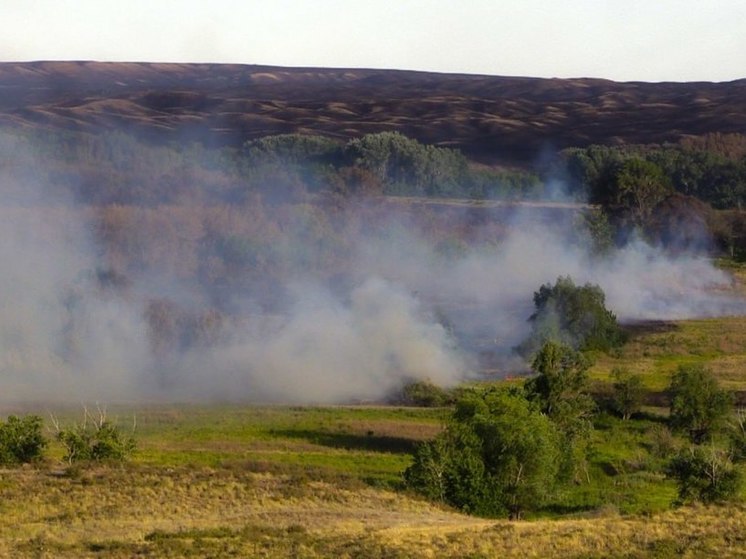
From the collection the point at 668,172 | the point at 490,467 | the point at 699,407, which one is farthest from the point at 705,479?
the point at 668,172

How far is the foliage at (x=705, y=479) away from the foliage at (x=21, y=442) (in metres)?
21.0

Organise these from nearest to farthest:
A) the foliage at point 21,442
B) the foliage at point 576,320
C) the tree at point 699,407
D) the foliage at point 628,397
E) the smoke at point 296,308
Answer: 1. the foliage at point 21,442
2. the tree at point 699,407
3. the foliage at point 628,397
4. the smoke at point 296,308
5. the foliage at point 576,320

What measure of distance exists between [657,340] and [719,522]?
3704cm

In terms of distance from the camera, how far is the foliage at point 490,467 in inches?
1414

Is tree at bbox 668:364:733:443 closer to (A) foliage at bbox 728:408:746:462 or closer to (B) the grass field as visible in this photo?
(A) foliage at bbox 728:408:746:462

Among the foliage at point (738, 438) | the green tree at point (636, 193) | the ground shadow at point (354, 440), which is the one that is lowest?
the ground shadow at point (354, 440)

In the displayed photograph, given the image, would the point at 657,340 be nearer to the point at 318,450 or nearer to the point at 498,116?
the point at 318,450

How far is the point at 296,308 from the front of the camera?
68750 millimetres

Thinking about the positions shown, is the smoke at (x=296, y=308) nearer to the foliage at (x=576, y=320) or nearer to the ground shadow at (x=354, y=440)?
the foliage at (x=576, y=320)

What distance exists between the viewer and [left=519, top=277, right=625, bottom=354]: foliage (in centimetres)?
6349

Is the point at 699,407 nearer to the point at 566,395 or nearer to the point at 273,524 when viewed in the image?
the point at 566,395

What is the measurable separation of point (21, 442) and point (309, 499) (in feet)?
38.3

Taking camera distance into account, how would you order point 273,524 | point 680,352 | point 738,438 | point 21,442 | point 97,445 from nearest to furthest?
1. point 273,524
2. point 97,445
3. point 21,442
4. point 738,438
5. point 680,352

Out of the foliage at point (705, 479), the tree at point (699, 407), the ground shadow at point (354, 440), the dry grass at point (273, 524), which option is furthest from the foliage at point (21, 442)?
the tree at point (699, 407)
